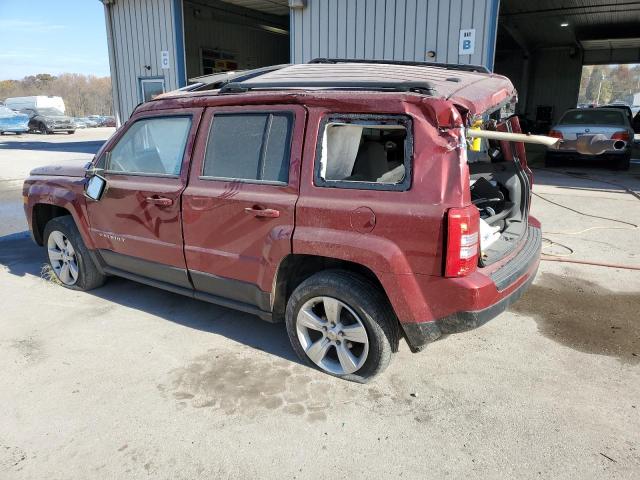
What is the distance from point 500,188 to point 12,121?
119 feet

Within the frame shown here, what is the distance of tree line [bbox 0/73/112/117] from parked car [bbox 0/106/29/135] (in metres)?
52.6

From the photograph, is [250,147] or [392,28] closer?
[250,147]

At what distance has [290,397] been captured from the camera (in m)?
3.05

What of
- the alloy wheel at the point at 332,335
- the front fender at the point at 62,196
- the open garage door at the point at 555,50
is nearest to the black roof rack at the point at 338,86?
the alloy wheel at the point at 332,335

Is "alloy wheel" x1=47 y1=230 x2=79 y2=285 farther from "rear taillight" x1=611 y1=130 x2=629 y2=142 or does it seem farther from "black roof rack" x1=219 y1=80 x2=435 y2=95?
"rear taillight" x1=611 y1=130 x2=629 y2=142

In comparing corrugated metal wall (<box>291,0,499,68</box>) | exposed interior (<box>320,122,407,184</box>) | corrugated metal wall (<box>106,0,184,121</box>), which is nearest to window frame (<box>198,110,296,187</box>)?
exposed interior (<box>320,122,407,184</box>)

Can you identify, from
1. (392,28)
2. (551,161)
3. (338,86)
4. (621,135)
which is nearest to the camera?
(338,86)

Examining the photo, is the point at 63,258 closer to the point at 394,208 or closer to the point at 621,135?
the point at 394,208

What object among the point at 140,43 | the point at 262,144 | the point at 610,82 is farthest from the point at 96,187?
the point at 610,82

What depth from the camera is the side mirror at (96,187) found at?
4.08 m

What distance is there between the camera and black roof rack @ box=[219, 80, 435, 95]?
9.05 feet

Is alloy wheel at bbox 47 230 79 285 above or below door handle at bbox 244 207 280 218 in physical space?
below

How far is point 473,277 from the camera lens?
108 inches

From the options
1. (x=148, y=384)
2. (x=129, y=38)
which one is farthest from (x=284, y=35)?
(x=148, y=384)
